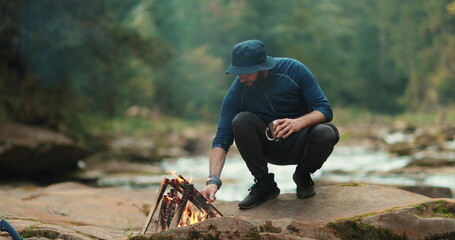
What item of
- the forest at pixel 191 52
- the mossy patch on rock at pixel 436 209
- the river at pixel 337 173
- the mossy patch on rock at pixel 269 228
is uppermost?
the forest at pixel 191 52

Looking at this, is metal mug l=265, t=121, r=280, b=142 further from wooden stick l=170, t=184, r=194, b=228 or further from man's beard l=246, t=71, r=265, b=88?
wooden stick l=170, t=184, r=194, b=228

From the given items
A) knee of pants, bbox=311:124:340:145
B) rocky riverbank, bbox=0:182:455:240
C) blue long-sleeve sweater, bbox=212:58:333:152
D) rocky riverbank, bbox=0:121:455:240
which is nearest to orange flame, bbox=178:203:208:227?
rocky riverbank, bbox=0:182:455:240

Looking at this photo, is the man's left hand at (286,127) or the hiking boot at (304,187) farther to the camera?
the hiking boot at (304,187)

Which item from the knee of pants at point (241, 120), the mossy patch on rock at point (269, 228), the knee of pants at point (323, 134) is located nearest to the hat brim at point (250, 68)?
the knee of pants at point (241, 120)

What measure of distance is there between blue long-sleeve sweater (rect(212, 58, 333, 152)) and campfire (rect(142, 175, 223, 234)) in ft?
1.97

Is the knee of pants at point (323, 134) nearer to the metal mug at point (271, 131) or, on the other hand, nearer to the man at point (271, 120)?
the man at point (271, 120)

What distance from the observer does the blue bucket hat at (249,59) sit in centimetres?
441

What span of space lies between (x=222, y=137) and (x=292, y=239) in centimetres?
137

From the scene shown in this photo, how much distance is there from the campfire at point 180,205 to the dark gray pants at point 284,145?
1.90 feet

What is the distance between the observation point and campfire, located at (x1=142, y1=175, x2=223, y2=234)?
409 cm

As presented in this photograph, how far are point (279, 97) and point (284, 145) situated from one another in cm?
37

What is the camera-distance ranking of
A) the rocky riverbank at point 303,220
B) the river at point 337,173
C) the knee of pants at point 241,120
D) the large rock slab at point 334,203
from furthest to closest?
the river at point 337,173
the knee of pants at point 241,120
the large rock slab at point 334,203
the rocky riverbank at point 303,220

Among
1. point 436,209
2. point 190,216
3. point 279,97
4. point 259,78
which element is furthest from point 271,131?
point 436,209

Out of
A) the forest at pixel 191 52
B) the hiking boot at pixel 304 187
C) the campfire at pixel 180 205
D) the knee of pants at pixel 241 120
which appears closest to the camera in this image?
the campfire at pixel 180 205
